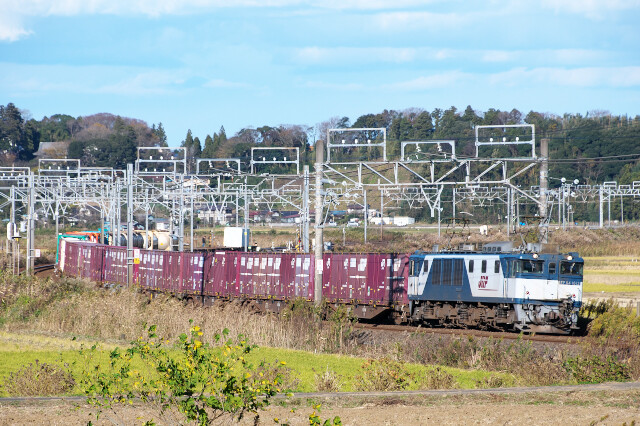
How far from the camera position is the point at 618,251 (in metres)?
66.2

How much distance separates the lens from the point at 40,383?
16.2 metres

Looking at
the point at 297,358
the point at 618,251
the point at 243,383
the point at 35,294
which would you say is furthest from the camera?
the point at 618,251

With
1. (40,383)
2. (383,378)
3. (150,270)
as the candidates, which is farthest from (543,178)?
(150,270)

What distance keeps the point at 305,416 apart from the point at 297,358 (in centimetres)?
886

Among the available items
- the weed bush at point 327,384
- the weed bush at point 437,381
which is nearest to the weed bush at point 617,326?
the weed bush at point 437,381

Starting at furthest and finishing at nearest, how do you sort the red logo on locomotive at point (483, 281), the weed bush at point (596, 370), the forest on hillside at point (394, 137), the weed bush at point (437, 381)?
1. the forest on hillside at point (394, 137)
2. the red logo on locomotive at point (483, 281)
3. the weed bush at point (596, 370)
4. the weed bush at point (437, 381)

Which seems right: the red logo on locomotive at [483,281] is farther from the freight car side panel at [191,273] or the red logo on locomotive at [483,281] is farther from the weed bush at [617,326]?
the freight car side panel at [191,273]

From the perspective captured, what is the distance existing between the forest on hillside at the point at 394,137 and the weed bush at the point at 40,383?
6447cm

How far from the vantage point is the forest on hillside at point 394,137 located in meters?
101

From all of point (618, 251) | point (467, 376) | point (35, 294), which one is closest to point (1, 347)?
point (35, 294)

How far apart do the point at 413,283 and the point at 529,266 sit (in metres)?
4.91

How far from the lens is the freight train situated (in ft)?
87.2

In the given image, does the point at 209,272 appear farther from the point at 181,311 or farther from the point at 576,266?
the point at 576,266

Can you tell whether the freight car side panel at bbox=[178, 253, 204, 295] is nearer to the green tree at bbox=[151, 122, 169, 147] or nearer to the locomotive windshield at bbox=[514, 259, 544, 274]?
the locomotive windshield at bbox=[514, 259, 544, 274]
